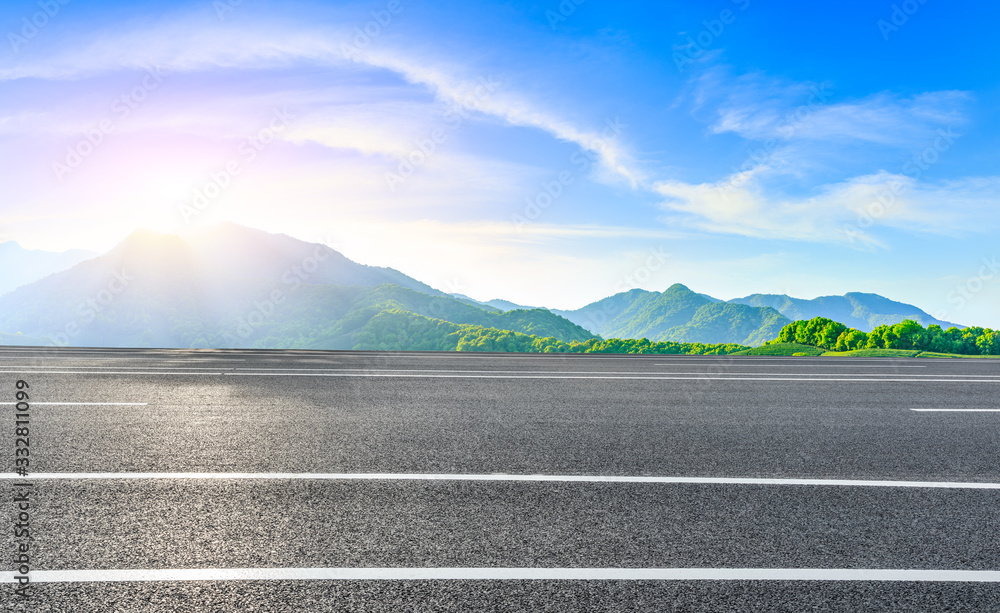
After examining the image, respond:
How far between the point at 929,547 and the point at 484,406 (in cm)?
526

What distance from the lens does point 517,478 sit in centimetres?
447

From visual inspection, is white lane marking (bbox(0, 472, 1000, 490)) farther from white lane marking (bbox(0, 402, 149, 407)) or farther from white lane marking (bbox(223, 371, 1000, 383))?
white lane marking (bbox(223, 371, 1000, 383))

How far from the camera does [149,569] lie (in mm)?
2877

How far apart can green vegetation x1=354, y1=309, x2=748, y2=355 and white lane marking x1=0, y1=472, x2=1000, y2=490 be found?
2440 cm

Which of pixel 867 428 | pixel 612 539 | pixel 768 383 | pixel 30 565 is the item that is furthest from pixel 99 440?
pixel 768 383

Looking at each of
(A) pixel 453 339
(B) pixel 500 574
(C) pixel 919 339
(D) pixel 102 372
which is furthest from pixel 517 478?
(A) pixel 453 339

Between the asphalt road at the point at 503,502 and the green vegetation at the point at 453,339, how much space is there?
22.8 metres

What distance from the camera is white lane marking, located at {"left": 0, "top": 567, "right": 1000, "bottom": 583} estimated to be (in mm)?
2797

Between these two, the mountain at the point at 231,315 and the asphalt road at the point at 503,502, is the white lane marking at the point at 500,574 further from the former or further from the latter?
the mountain at the point at 231,315

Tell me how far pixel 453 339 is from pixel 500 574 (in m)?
79.3

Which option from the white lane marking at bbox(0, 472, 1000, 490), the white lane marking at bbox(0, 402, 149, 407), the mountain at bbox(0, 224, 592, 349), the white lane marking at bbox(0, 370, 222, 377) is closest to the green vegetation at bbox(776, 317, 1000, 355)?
the white lane marking at bbox(0, 472, 1000, 490)

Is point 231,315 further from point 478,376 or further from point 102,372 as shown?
point 478,376

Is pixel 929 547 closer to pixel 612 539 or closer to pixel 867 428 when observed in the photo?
pixel 612 539

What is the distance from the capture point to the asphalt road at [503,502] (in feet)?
8.91
